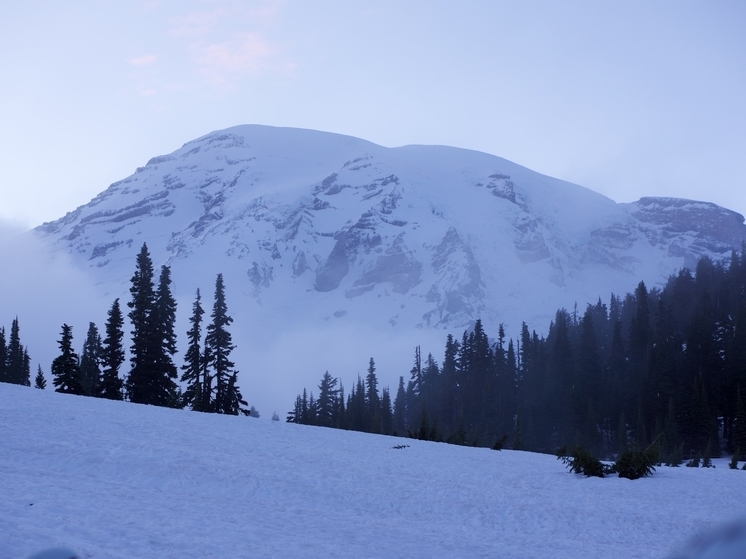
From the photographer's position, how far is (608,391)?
295ft

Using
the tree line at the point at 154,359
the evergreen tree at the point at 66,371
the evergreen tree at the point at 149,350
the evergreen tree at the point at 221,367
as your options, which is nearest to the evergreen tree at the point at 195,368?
the tree line at the point at 154,359

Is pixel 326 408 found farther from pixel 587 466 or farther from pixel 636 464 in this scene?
pixel 636 464

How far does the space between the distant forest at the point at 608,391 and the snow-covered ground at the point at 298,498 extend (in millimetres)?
36228

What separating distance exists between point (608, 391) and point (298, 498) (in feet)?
250

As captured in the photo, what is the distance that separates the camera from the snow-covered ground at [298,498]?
50.1ft

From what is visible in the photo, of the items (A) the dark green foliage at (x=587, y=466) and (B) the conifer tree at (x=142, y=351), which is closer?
(A) the dark green foliage at (x=587, y=466)

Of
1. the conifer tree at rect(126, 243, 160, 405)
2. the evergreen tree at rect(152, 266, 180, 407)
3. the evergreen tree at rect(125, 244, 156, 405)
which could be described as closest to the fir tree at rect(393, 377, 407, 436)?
the evergreen tree at rect(152, 266, 180, 407)

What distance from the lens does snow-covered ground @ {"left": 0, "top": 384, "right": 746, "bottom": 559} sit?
50.1 feet

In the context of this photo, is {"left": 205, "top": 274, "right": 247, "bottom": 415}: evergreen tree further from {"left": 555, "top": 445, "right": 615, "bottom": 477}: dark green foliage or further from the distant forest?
{"left": 555, "top": 445, "right": 615, "bottom": 477}: dark green foliage

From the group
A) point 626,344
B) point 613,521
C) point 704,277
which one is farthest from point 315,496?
point 704,277

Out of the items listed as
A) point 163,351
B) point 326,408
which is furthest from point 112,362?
point 326,408

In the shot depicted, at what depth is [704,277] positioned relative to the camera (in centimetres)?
12925

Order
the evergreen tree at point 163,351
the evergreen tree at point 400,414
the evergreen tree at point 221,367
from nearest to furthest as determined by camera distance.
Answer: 1. the evergreen tree at point 163,351
2. the evergreen tree at point 221,367
3. the evergreen tree at point 400,414

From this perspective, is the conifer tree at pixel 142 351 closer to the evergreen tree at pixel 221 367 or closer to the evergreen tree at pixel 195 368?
the evergreen tree at pixel 195 368
